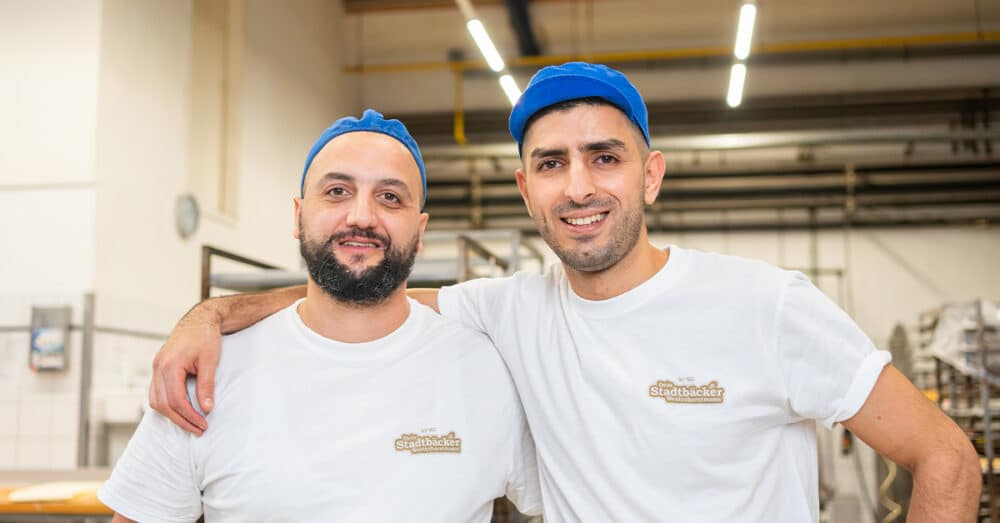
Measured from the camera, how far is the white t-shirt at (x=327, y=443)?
1.61 m

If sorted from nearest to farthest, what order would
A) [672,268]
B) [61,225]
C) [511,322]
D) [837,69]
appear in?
[672,268], [511,322], [61,225], [837,69]

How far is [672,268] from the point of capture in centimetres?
172

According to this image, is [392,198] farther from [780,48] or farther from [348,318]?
[780,48]

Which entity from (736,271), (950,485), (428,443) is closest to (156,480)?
(428,443)

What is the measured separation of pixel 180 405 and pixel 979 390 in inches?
246

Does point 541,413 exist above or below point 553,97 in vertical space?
below

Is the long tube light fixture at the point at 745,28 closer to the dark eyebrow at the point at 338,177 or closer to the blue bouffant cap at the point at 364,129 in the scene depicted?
the blue bouffant cap at the point at 364,129

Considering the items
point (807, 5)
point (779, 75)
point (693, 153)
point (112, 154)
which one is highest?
point (807, 5)

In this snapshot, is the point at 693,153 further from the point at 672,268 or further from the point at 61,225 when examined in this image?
the point at 672,268

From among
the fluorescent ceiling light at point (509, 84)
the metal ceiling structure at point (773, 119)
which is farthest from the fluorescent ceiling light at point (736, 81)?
the fluorescent ceiling light at point (509, 84)

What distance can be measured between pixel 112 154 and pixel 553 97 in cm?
438

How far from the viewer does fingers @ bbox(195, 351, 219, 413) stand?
1.64 m

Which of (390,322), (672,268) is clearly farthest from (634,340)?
(390,322)

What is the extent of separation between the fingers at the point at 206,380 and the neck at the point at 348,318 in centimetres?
21
